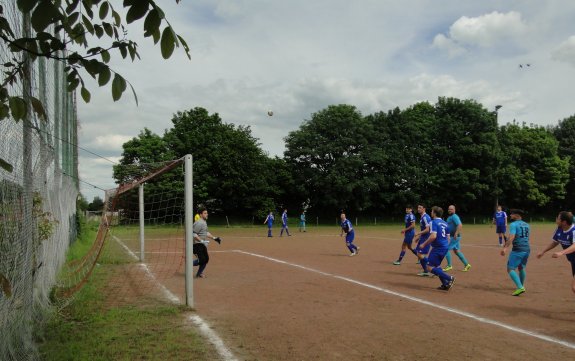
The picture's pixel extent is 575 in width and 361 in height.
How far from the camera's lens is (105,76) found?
243 centimetres

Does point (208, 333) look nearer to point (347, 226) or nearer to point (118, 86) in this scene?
point (118, 86)

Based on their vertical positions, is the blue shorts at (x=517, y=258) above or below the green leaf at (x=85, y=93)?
below

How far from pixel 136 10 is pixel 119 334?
569 centimetres

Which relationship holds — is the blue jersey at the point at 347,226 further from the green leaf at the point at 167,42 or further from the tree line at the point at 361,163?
the tree line at the point at 361,163

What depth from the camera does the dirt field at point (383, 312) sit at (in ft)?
19.8

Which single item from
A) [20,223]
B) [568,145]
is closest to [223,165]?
[20,223]

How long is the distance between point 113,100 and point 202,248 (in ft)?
32.3

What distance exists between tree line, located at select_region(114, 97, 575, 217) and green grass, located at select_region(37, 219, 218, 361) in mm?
41339

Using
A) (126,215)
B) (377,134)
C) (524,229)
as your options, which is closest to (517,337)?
(524,229)

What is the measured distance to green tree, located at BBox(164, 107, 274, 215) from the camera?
50094 mm

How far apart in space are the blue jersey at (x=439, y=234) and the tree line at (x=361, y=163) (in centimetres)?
3947

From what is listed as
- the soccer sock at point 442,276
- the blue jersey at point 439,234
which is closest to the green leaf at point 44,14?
the soccer sock at point 442,276

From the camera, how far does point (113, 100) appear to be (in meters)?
2.44

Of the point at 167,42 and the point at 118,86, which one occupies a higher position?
the point at 167,42
